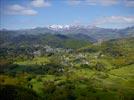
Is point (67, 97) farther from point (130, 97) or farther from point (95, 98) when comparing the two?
point (130, 97)

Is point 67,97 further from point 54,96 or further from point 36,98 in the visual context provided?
point 36,98

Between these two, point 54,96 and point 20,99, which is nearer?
point 20,99

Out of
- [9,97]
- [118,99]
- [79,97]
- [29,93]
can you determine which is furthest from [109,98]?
[9,97]

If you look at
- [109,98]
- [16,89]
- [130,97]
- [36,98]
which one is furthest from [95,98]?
[16,89]

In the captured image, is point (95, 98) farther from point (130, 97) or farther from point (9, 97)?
point (9, 97)

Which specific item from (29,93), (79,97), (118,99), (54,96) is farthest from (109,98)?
(29,93)

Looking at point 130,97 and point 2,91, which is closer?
point 2,91

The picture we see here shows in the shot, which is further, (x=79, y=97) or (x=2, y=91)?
(x=79, y=97)
